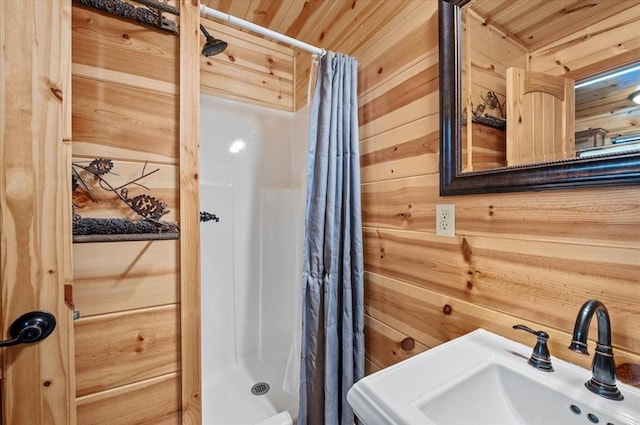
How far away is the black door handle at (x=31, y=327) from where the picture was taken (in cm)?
57

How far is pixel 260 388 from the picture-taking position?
160 centimetres

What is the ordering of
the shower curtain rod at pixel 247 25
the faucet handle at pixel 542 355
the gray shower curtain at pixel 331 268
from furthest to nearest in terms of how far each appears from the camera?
the gray shower curtain at pixel 331 268 < the shower curtain rod at pixel 247 25 < the faucet handle at pixel 542 355

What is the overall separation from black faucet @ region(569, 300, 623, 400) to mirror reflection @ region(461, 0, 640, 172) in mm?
353

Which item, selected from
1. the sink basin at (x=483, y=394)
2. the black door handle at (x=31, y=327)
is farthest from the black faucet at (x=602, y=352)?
the black door handle at (x=31, y=327)

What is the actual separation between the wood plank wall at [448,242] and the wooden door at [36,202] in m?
1.04

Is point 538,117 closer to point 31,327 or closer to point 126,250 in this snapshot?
Answer: point 126,250

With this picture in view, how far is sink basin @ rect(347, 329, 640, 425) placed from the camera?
21.0 inches

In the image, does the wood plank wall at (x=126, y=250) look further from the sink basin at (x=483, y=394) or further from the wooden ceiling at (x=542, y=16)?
the wooden ceiling at (x=542, y=16)

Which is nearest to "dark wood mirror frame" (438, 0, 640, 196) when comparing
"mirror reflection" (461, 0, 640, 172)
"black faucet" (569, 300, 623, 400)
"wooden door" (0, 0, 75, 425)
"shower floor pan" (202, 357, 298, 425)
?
"mirror reflection" (461, 0, 640, 172)

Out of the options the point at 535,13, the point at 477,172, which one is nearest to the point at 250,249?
the point at 477,172

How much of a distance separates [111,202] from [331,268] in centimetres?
80

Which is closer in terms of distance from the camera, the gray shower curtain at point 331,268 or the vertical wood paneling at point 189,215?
the vertical wood paneling at point 189,215

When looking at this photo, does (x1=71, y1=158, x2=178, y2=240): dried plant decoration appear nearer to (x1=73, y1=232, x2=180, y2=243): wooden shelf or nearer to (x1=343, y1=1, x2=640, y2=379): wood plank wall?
(x1=73, y1=232, x2=180, y2=243): wooden shelf

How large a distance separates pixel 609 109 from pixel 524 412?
0.74 metres
